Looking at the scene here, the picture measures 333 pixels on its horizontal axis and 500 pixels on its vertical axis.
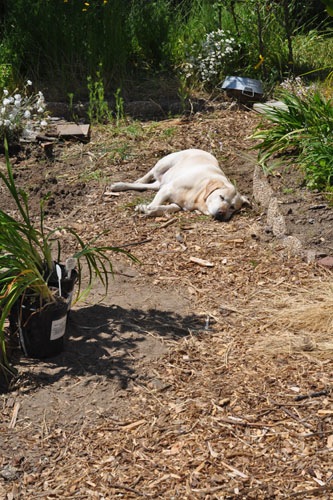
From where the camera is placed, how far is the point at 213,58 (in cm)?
993

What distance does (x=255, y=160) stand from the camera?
771 centimetres

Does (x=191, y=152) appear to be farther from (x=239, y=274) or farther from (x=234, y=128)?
(x=239, y=274)

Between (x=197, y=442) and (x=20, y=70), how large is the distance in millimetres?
7440

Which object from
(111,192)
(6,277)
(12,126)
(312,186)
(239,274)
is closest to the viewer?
(6,277)

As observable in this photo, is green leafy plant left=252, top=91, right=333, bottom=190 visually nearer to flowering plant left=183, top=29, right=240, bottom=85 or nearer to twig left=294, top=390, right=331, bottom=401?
flowering plant left=183, top=29, right=240, bottom=85

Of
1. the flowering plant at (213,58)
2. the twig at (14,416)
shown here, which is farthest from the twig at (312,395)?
the flowering plant at (213,58)

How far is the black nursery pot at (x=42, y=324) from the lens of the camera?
4469mm

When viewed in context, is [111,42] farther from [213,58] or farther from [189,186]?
[189,186]

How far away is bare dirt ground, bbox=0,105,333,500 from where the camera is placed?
3.77 metres

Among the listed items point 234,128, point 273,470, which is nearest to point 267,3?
point 234,128

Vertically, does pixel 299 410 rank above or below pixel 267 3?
below

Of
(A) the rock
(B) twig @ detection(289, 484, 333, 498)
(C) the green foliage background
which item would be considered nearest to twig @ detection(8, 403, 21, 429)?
(B) twig @ detection(289, 484, 333, 498)

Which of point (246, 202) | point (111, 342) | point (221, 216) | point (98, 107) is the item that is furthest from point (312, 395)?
point (98, 107)

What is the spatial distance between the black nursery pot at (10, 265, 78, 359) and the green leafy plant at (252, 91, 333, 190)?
273 cm
